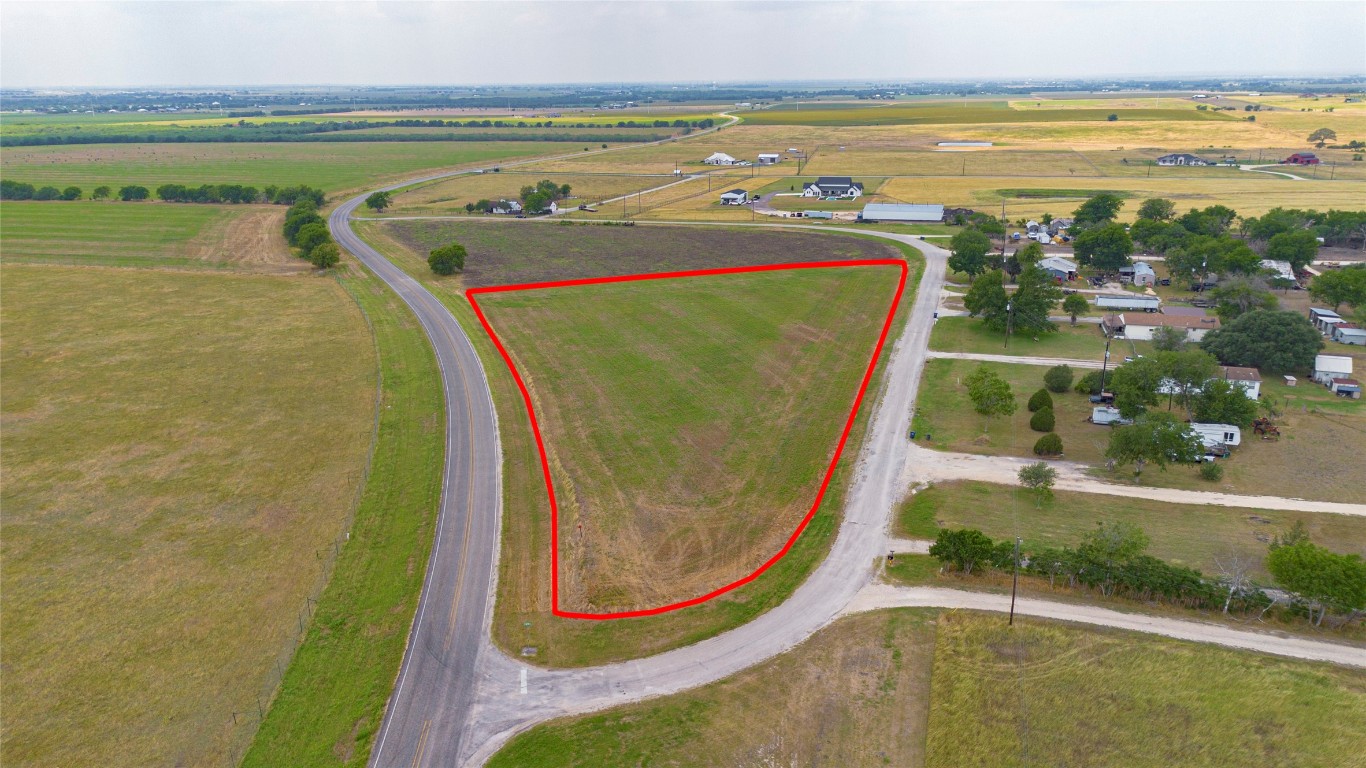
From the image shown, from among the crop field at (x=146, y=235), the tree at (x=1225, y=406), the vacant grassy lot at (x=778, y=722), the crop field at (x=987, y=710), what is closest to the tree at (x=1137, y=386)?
the tree at (x=1225, y=406)

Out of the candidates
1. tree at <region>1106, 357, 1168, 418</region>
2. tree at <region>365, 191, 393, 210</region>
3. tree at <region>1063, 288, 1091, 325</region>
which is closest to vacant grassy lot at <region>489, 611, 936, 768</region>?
tree at <region>1106, 357, 1168, 418</region>

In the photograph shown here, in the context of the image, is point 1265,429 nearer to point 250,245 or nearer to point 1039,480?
point 1039,480

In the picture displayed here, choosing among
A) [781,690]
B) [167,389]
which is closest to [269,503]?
[167,389]

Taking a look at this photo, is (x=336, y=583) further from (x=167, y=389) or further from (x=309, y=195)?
(x=309, y=195)

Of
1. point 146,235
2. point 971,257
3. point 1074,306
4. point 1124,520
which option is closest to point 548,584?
point 1124,520

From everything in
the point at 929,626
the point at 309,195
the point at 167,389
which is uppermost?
the point at 309,195

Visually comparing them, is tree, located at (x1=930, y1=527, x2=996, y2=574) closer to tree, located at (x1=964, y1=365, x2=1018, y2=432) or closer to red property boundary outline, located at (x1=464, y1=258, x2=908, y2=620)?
red property boundary outline, located at (x1=464, y1=258, x2=908, y2=620)

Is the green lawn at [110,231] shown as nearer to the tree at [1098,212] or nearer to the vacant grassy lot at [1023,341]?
the vacant grassy lot at [1023,341]
